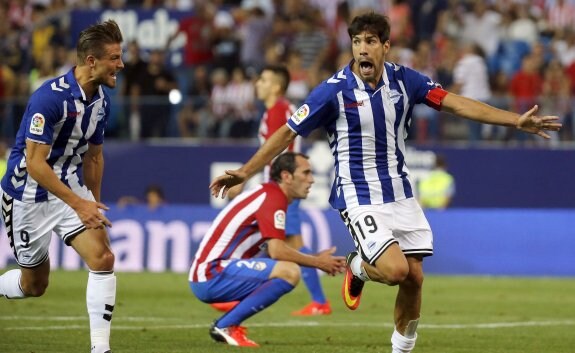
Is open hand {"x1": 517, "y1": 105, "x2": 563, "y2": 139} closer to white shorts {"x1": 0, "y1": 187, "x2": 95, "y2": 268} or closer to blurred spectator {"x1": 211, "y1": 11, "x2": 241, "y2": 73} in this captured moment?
white shorts {"x1": 0, "y1": 187, "x2": 95, "y2": 268}

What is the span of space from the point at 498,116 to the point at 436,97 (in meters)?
0.57

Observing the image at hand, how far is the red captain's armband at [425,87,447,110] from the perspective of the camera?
31.4 feet

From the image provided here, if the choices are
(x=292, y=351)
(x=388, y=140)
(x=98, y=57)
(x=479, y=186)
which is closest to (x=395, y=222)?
(x=388, y=140)

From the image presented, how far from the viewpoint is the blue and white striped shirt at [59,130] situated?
30.4ft

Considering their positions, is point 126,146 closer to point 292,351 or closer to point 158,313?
point 158,313

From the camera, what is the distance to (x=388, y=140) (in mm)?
9578

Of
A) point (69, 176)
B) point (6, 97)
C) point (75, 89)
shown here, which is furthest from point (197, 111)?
point (75, 89)

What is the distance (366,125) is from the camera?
9484 millimetres

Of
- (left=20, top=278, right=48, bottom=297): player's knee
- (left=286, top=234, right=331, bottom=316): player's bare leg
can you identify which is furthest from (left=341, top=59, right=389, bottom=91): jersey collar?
(left=286, top=234, right=331, bottom=316): player's bare leg

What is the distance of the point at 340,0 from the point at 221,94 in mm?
3877

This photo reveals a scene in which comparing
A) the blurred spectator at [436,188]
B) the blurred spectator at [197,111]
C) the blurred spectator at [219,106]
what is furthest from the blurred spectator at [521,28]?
the blurred spectator at [197,111]

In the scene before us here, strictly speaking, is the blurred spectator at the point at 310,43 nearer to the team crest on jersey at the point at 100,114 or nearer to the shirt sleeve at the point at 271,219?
the shirt sleeve at the point at 271,219

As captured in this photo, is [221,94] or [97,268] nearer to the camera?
[97,268]

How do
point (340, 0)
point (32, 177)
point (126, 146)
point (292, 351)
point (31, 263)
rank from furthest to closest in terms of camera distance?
point (340, 0)
point (126, 146)
point (292, 351)
point (31, 263)
point (32, 177)
